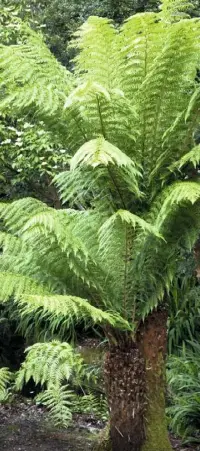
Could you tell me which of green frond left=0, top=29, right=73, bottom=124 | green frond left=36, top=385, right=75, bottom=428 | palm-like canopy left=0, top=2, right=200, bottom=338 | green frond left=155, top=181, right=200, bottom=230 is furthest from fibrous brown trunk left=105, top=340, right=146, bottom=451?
green frond left=0, top=29, right=73, bottom=124

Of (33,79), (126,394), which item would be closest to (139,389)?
(126,394)

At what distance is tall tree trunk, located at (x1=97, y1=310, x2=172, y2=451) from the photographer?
299 centimetres

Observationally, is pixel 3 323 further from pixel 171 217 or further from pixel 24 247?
pixel 171 217

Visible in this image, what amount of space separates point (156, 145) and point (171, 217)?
1.45ft

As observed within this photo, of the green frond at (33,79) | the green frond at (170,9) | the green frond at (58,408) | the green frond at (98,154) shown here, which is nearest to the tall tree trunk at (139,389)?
the green frond at (58,408)

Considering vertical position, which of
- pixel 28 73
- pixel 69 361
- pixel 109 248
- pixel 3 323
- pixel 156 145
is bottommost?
pixel 3 323

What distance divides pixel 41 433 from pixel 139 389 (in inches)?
48.6

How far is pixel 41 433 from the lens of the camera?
389cm

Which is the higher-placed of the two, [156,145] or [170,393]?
[156,145]

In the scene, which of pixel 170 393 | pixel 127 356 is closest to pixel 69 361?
pixel 127 356

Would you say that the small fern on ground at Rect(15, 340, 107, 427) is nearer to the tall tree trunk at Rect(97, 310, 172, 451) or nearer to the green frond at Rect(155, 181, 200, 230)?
the tall tree trunk at Rect(97, 310, 172, 451)

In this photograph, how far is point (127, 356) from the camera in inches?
118

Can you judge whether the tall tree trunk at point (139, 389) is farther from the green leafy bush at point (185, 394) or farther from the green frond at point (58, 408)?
the green frond at point (58, 408)

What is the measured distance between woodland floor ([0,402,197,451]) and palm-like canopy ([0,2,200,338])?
45.7 inches
